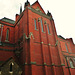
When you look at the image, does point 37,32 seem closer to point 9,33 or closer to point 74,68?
point 9,33

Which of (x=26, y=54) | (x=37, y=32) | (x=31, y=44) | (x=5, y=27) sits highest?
(x=5, y=27)

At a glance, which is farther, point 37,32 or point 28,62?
point 37,32

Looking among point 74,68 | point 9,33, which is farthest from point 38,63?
point 74,68

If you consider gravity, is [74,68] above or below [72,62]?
below

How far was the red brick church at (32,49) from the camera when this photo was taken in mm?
10586

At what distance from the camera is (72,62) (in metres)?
22.0

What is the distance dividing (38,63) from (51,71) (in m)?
2.64

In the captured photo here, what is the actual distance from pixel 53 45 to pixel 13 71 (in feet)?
29.7

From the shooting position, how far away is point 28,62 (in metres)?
11.0

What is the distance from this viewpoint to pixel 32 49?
39.6 ft

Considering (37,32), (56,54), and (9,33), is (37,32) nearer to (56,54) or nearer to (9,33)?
(56,54)

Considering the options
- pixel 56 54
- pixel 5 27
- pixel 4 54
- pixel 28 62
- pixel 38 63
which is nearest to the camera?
pixel 28 62

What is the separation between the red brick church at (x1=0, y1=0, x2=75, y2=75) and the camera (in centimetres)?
1059

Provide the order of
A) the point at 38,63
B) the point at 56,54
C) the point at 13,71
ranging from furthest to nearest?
the point at 56,54
the point at 38,63
the point at 13,71
